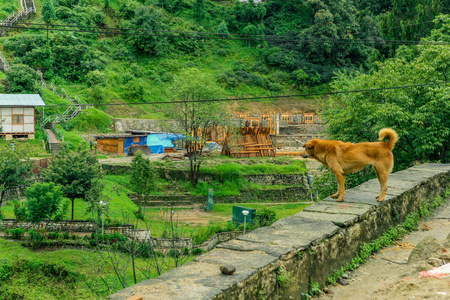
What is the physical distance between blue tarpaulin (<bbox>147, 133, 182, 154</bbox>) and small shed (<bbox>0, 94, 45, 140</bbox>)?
926 centimetres

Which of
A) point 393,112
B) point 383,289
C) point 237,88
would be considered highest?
point 237,88

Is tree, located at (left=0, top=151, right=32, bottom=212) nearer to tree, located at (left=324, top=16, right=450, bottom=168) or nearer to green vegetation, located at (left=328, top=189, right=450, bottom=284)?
tree, located at (left=324, top=16, right=450, bottom=168)

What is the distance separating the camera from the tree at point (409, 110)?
12375 millimetres

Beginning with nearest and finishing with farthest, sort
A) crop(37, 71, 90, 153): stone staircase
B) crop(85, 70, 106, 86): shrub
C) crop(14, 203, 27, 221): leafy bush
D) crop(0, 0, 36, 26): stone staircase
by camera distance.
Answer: crop(14, 203, 27, 221): leafy bush
crop(37, 71, 90, 153): stone staircase
crop(85, 70, 106, 86): shrub
crop(0, 0, 36, 26): stone staircase

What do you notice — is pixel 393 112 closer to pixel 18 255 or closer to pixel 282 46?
pixel 18 255

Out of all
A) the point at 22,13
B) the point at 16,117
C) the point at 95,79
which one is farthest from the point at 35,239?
the point at 22,13

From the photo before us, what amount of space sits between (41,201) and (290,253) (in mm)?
17135

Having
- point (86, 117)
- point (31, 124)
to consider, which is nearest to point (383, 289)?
point (31, 124)

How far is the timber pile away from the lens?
36.4m

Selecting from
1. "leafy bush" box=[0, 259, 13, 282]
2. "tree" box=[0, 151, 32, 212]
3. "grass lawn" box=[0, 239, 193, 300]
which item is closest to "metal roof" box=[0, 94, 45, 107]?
"tree" box=[0, 151, 32, 212]

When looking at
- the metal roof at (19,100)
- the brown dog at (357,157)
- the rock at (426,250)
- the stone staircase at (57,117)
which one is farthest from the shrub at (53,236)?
the rock at (426,250)

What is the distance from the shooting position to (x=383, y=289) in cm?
399

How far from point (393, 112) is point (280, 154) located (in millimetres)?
26136

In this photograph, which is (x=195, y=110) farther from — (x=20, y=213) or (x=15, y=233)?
(x=15, y=233)
